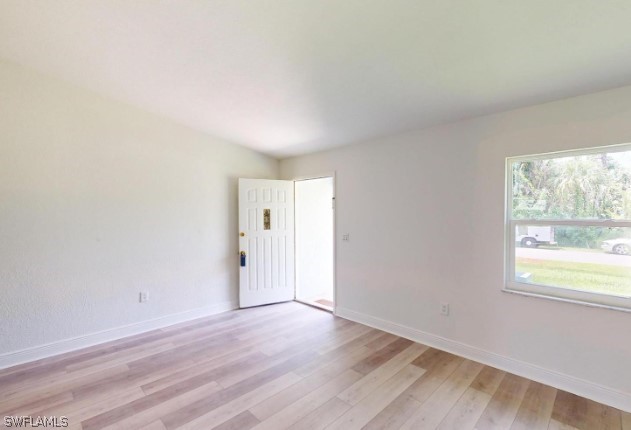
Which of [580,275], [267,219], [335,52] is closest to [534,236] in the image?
[580,275]

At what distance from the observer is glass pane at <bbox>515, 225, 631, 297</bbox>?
6.73ft

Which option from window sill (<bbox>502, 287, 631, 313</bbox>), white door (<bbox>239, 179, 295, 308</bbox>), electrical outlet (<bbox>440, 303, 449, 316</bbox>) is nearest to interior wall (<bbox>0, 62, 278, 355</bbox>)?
white door (<bbox>239, 179, 295, 308</bbox>)

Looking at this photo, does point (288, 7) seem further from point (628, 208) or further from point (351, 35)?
point (628, 208)

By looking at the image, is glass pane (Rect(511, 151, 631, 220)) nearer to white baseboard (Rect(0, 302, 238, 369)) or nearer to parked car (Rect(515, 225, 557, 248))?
parked car (Rect(515, 225, 557, 248))

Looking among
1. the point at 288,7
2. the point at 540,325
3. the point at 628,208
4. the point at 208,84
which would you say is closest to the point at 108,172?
the point at 208,84

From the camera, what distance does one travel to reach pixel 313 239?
4949mm

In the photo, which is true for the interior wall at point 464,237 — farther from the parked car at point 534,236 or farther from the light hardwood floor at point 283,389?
the light hardwood floor at point 283,389

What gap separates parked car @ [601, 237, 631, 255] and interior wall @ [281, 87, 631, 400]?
16.8 inches

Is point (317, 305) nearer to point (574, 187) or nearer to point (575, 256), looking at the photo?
point (575, 256)

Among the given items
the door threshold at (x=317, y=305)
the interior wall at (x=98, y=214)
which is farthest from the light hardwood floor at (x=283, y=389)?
the door threshold at (x=317, y=305)

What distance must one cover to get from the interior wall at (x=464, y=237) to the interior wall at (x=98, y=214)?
180 centimetres

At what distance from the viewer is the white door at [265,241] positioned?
4094 millimetres

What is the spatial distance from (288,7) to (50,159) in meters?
2.73

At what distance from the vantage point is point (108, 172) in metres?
3.11
